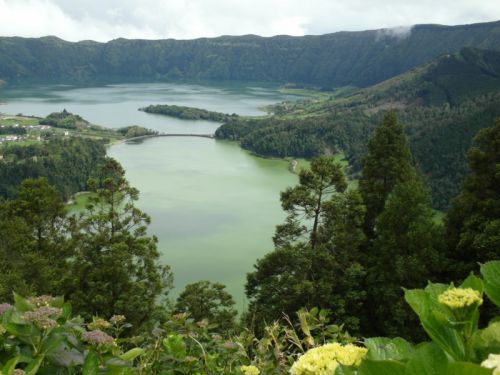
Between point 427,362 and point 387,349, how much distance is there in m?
0.30

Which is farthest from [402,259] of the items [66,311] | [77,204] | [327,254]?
[77,204]

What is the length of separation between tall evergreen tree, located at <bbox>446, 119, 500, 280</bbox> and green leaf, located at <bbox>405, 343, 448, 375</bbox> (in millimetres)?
12478

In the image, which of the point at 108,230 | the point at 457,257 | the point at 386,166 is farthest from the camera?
the point at 386,166

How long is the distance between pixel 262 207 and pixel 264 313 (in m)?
38.5

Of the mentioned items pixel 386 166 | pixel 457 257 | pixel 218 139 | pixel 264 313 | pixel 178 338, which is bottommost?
pixel 218 139

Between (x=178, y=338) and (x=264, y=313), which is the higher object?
(x=178, y=338)

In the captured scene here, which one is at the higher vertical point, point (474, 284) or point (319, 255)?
point (474, 284)

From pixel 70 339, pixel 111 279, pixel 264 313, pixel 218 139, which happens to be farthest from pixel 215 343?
pixel 218 139

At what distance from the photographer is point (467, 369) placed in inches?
34.2

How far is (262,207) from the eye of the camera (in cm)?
5300

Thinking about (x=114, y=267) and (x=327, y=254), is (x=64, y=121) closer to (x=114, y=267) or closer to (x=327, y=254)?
(x=114, y=267)

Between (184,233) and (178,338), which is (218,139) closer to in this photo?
(184,233)

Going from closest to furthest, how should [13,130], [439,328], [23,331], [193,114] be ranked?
1. [439,328]
2. [23,331]
3. [13,130]
4. [193,114]

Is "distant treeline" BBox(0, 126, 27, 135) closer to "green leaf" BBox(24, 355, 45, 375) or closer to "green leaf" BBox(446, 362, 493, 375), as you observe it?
"green leaf" BBox(24, 355, 45, 375)
